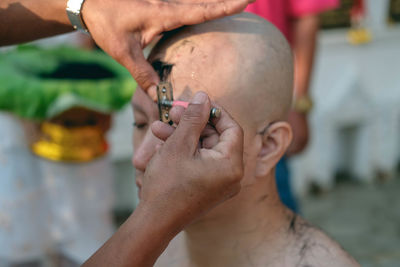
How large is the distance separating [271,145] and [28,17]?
804 millimetres

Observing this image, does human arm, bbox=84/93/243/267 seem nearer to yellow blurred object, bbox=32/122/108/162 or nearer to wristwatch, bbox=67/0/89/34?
wristwatch, bbox=67/0/89/34

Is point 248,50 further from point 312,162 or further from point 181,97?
point 312,162

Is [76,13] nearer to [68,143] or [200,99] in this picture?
[200,99]

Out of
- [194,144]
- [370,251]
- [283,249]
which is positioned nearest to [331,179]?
[370,251]

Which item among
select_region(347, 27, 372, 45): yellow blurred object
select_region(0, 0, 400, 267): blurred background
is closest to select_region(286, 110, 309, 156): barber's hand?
select_region(0, 0, 400, 267): blurred background

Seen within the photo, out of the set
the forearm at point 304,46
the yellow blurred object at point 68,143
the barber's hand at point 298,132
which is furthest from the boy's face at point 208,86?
the yellow blurred object at point 68,143

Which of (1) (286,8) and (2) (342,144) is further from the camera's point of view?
(2) (342,144)

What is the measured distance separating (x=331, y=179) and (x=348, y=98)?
0.84 meters

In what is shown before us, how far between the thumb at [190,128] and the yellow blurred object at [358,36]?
3878 millimetres

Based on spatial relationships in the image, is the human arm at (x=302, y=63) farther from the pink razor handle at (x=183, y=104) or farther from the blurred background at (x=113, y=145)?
the pink razor handle at (x=183, y=104)

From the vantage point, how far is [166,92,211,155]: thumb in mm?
915

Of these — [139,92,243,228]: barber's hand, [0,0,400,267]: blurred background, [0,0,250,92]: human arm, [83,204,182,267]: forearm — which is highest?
[0,0,250,92]: human arm

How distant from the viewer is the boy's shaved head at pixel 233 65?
123 centimetres

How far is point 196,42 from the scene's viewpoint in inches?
50.0
